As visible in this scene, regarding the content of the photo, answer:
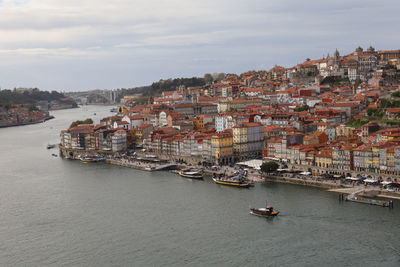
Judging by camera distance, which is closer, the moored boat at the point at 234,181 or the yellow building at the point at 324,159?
the moored boat at the point at 234,181

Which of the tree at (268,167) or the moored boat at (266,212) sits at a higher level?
the tree at (268,167)

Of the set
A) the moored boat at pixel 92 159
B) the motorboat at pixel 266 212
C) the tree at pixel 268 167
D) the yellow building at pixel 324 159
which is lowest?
the motorboat at pixel 266 212

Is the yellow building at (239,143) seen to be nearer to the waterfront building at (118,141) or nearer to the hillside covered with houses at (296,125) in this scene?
the hillside covered with houses at (296,125)

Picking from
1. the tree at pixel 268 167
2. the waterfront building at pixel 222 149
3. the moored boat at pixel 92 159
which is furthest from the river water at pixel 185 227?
the moored boat at pixel 92 159

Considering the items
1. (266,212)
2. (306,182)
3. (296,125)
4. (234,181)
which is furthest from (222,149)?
(266,212)

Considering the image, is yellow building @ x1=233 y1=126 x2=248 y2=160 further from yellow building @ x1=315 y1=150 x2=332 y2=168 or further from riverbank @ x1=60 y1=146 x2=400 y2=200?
yellow building @ x1=315 y1=150 x2=332 y2=168

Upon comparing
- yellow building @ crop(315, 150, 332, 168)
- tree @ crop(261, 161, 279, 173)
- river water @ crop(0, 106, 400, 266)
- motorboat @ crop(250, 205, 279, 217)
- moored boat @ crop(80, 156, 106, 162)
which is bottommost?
river water @ crop(0, 106, 400, 266)

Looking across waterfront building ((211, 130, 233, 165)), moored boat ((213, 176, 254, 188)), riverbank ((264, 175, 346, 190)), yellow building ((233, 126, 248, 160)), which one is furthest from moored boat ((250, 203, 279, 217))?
yellow building ((233, 126, 248, 160))

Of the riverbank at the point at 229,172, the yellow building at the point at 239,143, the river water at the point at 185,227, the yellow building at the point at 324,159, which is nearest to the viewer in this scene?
the river water at the point at 185,227

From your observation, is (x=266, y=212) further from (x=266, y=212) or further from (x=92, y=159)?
(x=92, y=159)

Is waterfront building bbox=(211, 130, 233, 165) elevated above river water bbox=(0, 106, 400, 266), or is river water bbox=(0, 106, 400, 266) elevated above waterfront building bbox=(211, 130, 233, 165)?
waterfront building bbox=(211, 130, 233, 165)
